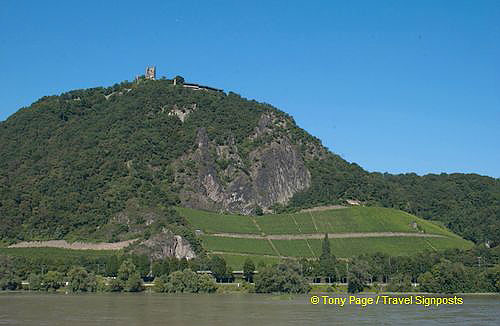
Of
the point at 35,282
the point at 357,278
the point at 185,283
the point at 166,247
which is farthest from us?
the point at 166,247

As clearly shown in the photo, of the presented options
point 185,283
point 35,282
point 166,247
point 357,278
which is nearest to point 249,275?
point 185,283

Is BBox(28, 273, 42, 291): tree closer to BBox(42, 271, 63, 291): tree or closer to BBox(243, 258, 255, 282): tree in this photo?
BBox(42, 271, 63, 291): tree

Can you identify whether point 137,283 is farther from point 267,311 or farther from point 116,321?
point 116,321

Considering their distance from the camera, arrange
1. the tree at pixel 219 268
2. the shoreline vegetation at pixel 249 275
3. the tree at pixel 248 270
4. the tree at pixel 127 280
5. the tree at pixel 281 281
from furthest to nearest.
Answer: the tree at pixel 248 270 → the tree at pixel 219 268 → the tree at pixel 127 280 → the shoreline vegetation at pixel 249 275 → the tree at pixel 281 281

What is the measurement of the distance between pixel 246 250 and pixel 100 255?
34.9 m

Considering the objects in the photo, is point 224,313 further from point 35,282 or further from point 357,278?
point 35,282

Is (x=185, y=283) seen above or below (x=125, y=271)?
below

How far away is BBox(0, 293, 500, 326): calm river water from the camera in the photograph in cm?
8594

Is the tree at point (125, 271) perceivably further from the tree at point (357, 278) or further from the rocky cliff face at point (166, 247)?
the tree at point (357, 278)

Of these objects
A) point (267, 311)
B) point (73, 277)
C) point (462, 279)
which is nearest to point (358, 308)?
point (267, 311)

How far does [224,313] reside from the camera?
316ft

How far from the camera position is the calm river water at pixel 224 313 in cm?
8594

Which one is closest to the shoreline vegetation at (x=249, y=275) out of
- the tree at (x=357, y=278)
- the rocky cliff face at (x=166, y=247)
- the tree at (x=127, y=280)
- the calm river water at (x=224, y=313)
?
the tree at (x=357, y=278)

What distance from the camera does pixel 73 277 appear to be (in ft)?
490
